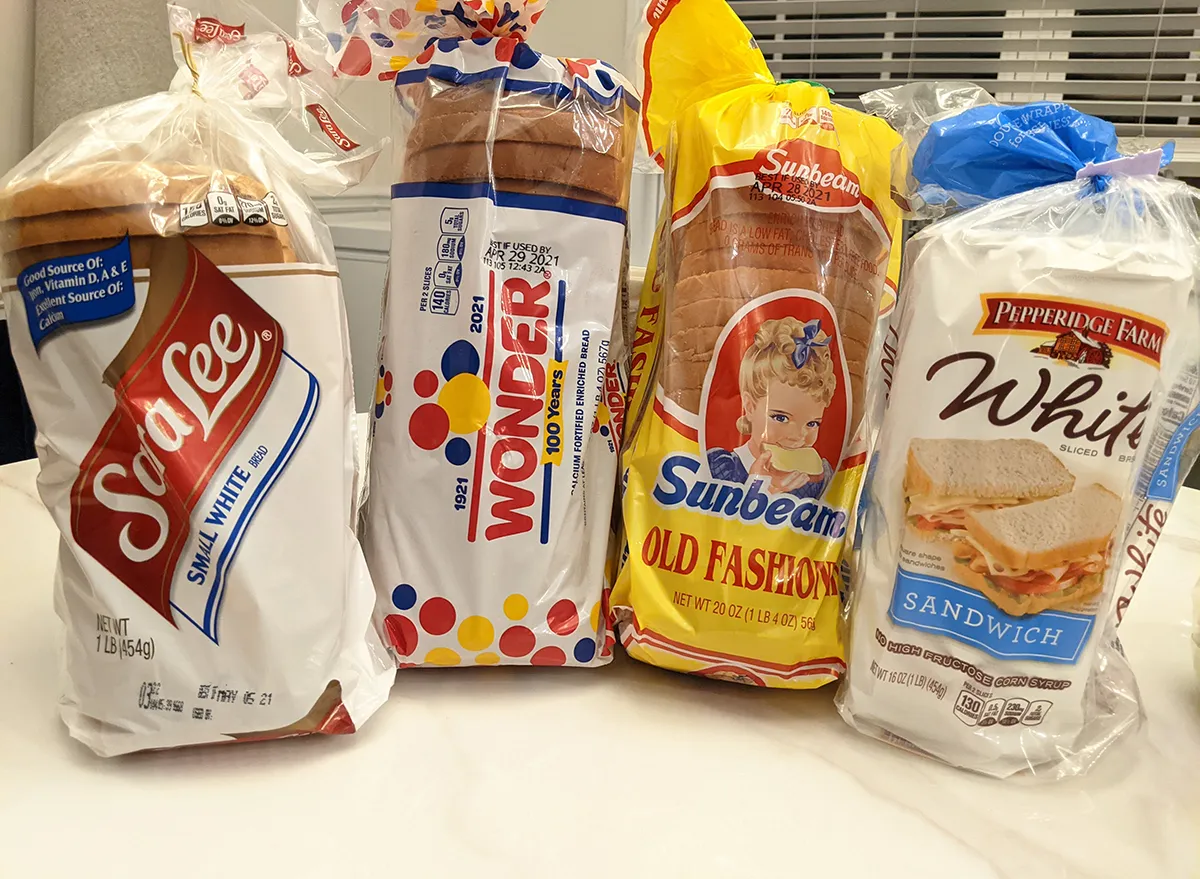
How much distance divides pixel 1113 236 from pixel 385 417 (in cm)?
51

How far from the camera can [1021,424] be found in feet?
1.77

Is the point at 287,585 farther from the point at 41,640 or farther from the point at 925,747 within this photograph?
the point at 925,747

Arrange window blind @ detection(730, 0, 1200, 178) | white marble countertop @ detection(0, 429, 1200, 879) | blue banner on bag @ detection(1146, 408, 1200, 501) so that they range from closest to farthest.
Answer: white marble countertop @ detection(0, 429, 1200, 879)
blue banner on bag @ detection(1146, 408, 1200, 501)
window blind @ detection(730, 0, 1200, 178)

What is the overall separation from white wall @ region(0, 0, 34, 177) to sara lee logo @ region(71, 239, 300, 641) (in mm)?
1067

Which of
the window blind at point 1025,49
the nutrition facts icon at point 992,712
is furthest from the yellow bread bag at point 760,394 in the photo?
the window blind at point 1025,49

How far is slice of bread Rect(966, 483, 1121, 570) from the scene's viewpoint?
54 centimetres

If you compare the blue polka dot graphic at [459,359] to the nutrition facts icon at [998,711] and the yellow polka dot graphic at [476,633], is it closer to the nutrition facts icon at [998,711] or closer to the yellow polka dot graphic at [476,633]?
the yellow polka dot graphic at [476,633]

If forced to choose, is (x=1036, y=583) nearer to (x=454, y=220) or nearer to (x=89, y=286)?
(x=454, y=220)

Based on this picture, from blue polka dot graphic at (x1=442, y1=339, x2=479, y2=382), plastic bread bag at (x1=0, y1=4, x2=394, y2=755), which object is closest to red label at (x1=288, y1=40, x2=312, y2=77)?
plastic bread bag at (x1=0, y1=4, x2=394, y2=755)

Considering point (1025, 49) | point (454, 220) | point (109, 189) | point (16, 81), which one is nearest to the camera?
point (109, 189)

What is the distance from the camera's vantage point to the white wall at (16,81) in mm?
1313

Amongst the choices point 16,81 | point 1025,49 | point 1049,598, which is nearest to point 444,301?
point 1049,598

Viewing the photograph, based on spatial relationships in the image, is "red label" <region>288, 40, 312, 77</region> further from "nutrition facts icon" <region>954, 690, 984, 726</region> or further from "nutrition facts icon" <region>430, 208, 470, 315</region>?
"nutrition facts icon" <region>954, 690, 984, 726</region>

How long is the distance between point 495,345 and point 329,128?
22cm
